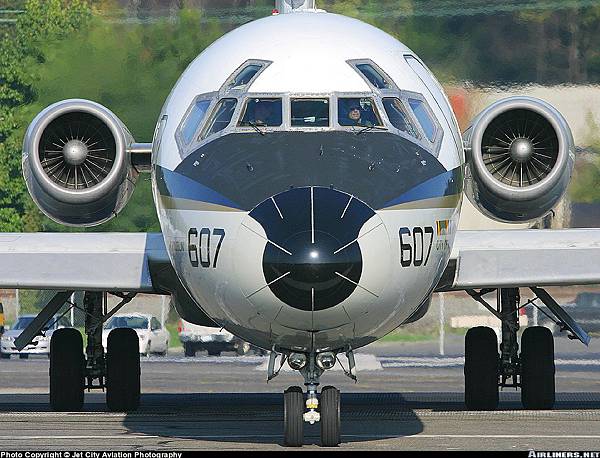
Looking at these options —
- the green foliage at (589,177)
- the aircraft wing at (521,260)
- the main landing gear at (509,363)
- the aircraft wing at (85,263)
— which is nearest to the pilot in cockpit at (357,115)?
the aircraft wing at (521,260)

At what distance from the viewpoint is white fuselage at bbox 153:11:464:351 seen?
11.0 metres

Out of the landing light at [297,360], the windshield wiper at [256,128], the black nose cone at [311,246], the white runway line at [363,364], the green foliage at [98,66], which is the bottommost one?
the landing light at [297,360]

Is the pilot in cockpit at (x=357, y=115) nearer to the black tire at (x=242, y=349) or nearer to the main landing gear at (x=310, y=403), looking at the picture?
the main landing gear at (x=310, y=403)

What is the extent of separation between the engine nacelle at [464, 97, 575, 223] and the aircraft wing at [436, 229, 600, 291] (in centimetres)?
31

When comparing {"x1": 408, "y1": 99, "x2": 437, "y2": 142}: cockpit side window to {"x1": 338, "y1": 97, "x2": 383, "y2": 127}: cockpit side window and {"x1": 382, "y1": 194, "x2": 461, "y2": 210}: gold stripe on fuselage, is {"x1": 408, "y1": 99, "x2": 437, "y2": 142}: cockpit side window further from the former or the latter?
{"x1": 382, "y1": 194, "x2": 461, "y2": 210}: gold stripe on fuselage

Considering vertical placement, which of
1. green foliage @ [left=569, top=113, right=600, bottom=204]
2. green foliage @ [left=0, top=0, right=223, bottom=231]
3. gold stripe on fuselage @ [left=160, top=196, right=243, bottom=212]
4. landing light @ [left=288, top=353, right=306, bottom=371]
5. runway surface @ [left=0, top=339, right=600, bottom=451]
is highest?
green foliage @ [left=0, top=0, right=223, bottom=231]

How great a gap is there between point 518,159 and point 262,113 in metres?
3.97

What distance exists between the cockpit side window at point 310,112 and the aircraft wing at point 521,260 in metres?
2.80

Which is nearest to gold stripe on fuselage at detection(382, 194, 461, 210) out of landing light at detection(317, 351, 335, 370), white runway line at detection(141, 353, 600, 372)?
landing light at detection(317, 351, 335, 370)

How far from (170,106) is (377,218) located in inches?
122

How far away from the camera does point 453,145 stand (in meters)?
13.2

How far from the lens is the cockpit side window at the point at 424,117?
12.8m

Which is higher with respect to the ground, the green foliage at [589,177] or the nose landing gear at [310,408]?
the green foliage at [589,177]

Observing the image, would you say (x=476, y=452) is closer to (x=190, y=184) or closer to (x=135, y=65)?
(x=190, y=184)
